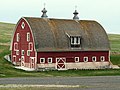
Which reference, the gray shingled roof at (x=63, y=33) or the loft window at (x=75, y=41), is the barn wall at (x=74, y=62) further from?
the loft window at (x=75, y=41)

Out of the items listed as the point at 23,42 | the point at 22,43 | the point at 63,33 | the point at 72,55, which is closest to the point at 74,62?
the point at 72,55

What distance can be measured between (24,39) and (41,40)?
16.7ft

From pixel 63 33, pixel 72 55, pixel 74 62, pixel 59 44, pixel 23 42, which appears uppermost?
pixel 63 33

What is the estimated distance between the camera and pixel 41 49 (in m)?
58.2

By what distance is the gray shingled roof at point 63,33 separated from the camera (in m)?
58.9

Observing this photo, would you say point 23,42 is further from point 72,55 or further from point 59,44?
point 72,55

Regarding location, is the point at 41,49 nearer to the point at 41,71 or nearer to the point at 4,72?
the point at 41,71

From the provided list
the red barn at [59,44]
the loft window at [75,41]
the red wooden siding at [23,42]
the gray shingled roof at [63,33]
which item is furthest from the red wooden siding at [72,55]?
the red wooden siding at [23,42]

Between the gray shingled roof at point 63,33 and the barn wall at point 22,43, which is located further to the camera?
the barn wall at point 22,43

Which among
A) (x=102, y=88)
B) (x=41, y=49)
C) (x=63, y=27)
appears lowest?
(x=102, y=88)

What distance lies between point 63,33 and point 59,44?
2.40m

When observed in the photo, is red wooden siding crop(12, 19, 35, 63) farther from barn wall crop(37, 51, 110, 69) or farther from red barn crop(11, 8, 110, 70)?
barn wall crop(37, 51, 110, 69)

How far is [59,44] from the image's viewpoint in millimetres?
60094

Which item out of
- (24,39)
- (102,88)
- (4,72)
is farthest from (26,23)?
(102,88)
